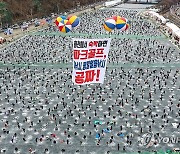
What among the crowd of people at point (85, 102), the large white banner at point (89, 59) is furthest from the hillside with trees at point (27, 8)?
the large white banner at point (89, 59)

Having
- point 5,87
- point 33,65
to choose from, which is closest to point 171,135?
point 5,87

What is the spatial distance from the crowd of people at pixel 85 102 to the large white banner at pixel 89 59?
15.2 m

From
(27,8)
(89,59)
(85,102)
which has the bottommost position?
(27,8)

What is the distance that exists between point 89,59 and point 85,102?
83.2 ft

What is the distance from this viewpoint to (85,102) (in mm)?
42500

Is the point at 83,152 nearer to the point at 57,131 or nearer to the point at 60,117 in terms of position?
the point at 57,131

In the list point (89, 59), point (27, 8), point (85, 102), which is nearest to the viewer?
point (89, 59)

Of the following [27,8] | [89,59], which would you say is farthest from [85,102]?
[27,8]

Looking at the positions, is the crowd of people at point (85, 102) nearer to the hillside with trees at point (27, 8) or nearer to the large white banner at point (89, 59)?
the large white banner at point (89, 59)

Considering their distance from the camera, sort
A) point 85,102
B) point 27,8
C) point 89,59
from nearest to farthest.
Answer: point 89,59 → point 85,102 → point 27,8

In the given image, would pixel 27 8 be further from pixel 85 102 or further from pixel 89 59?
pixel 89 59

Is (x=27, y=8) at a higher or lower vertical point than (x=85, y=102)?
lower

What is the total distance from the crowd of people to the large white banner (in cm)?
1521

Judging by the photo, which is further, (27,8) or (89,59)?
(27,8)
